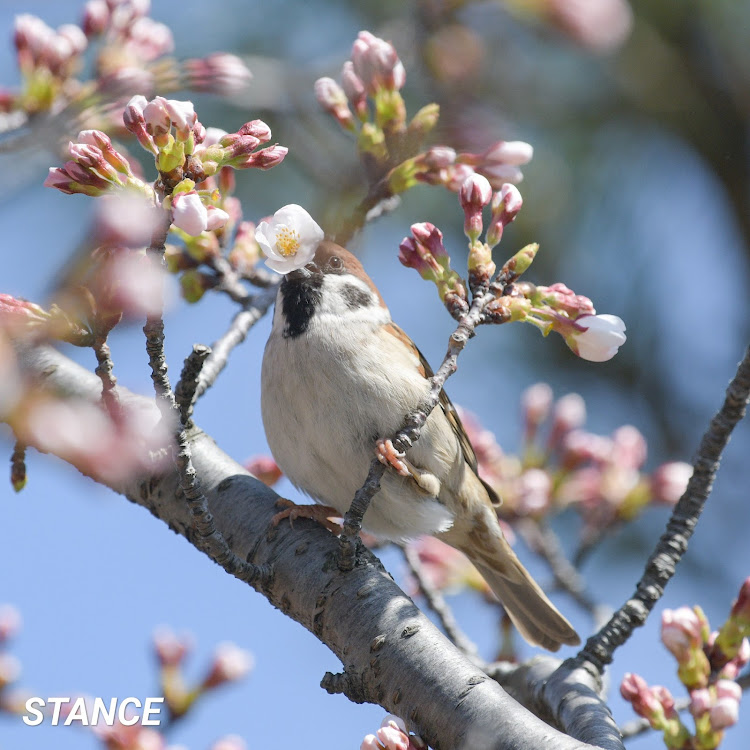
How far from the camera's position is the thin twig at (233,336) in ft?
7.82

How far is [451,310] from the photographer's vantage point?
74.0 inches

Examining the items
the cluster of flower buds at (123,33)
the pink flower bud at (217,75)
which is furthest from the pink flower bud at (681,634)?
the cluster of flower buds at (123,33)

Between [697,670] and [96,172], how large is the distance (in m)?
1.71

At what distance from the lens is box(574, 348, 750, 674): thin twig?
2.10 m

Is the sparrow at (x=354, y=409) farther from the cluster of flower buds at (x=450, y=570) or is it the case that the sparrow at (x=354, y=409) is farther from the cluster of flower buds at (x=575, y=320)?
the cluster of flower buds at (x=575, y=320)

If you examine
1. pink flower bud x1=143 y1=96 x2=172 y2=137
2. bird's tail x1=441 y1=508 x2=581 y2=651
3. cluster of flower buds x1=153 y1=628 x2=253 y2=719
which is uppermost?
pink flower bud x1=143 y1=96 x2=172 y2=137

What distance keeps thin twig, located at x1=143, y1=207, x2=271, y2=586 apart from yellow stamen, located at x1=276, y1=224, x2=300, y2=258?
0.43 m

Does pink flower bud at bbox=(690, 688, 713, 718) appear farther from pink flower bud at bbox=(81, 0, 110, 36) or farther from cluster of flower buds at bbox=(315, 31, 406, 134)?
pink flower bud at bbox=(81, 0, 110, 36)

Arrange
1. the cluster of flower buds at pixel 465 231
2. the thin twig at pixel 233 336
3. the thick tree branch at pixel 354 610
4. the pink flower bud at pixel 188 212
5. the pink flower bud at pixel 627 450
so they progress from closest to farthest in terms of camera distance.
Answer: the pink flower bud at pixel 188 212, the thick tree branch at pixel 354 610, the cluster of flower buds at pixel 465 231, the thin twig at pixel 233 336, the pink flower bud at pixel 627 450

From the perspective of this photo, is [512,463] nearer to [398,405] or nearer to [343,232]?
[398,405]

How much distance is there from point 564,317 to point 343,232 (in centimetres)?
83

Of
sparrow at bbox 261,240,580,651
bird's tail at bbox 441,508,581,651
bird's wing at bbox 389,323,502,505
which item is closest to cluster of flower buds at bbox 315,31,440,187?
sparrow at bbox 261,240,580,651

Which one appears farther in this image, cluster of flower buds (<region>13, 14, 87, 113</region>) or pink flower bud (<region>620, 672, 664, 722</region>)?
cluster of flower buds (<region>13, 14, 87, 113</region>)

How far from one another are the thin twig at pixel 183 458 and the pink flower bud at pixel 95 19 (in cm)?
141
